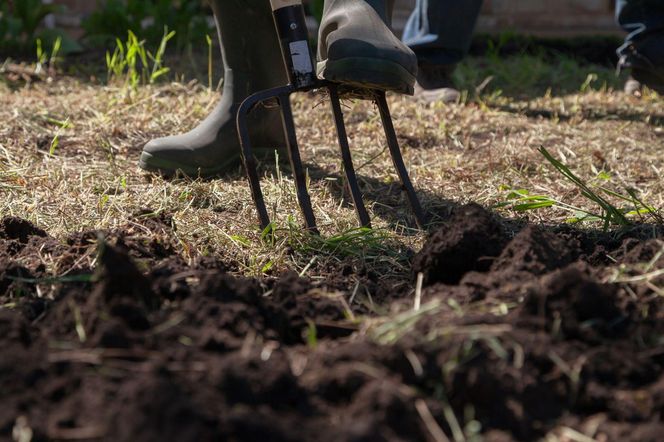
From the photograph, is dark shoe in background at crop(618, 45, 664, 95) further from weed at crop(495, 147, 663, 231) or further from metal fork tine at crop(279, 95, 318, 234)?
metal fork tine at crop(279, 95, 318, 234)

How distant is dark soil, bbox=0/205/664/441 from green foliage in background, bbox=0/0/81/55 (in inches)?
131

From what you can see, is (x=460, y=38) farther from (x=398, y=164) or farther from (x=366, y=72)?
(x=366, y=72)

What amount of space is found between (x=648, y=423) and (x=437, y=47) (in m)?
2.90

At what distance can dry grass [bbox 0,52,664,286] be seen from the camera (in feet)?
7.52

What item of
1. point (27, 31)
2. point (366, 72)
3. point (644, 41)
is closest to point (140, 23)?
point (27, 31)

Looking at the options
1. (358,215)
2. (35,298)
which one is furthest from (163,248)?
(358,215)

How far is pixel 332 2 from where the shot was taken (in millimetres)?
Answer: 2398

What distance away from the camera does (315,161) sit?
3.03 meters

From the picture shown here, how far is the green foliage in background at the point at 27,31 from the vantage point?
462 centimetres

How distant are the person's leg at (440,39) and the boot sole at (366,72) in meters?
1.77

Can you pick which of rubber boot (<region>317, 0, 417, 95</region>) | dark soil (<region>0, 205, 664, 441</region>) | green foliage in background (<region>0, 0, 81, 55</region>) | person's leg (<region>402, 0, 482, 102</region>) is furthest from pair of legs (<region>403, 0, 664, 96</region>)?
dark soil (<region>0, 205, 664, 441</region>)

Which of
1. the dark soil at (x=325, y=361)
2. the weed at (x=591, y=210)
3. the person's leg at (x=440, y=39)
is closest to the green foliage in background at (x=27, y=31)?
the person's leg at (x=440, y=39)

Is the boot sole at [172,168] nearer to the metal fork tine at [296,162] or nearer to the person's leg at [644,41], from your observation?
the metal fork tine at [296,162]

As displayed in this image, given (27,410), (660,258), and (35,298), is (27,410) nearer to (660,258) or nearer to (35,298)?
(35,298)
